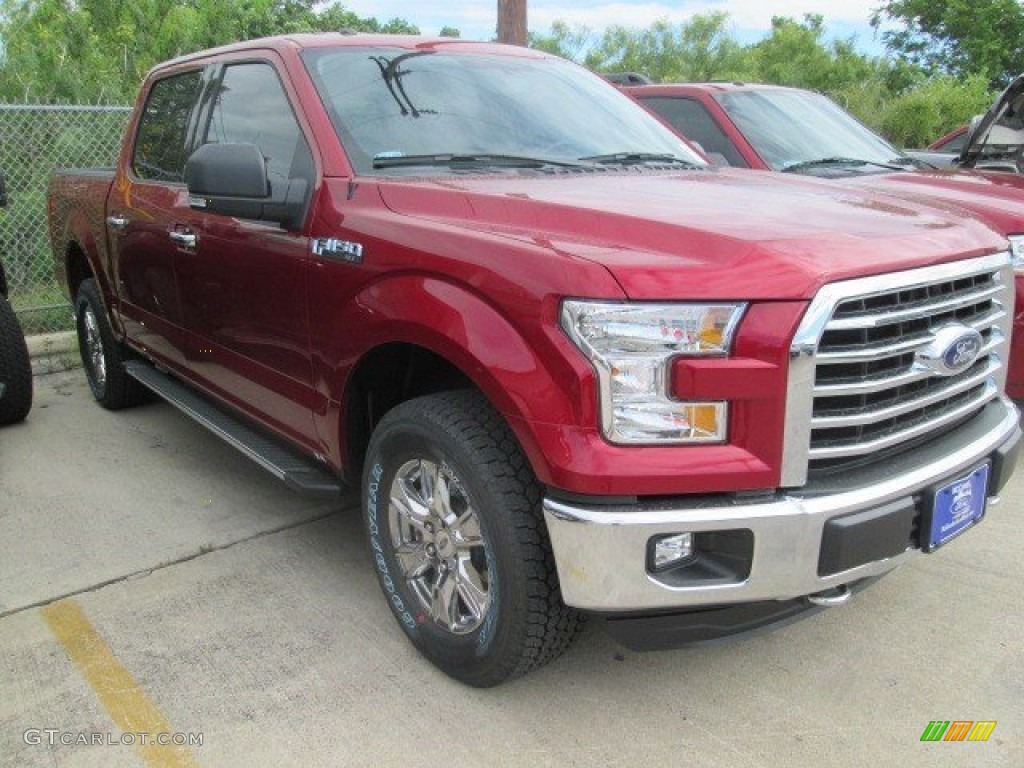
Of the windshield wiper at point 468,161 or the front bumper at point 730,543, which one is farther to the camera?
the windshield wiper at point 468,161

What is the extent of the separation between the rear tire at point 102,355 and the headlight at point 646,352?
3.79m

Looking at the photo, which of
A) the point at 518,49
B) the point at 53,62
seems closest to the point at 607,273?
the point at 518,49

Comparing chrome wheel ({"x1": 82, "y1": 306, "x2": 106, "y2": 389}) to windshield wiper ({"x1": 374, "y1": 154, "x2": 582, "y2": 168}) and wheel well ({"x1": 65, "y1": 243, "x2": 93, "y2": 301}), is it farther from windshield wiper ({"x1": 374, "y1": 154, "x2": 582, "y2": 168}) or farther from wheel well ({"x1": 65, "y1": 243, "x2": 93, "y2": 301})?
windshield wiper ({"x1": 374, "y1": 154, "x2": 582, "y2": 168})

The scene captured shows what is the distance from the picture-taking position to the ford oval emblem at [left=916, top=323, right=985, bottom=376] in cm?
242

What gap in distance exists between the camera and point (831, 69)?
105ft

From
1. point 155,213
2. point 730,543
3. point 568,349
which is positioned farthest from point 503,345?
point 155,213

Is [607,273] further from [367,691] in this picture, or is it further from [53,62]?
[53,62]

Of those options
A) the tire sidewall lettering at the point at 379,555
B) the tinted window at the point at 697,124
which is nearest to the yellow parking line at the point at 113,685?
the tire sidewall lettering at the point at 379,555

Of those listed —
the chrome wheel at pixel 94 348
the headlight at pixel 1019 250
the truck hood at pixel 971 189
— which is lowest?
the chrome wheel at pixel 94 348

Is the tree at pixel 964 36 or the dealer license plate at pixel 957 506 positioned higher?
the tree at pixel 964 36

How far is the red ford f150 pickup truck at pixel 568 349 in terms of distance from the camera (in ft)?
7.09

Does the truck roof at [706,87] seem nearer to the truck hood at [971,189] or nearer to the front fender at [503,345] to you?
the truck hood at [971,189]
